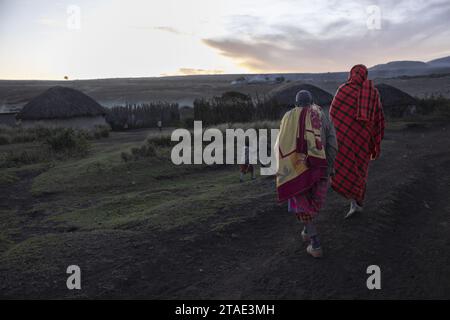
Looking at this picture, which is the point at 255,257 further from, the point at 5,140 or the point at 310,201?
the point at 5,140

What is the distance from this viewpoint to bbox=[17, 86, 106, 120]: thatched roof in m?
25.2

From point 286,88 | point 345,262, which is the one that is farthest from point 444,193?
point 286,88

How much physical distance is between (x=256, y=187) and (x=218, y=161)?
13.0 feet

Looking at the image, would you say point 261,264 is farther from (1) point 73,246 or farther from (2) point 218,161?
(2) point 218,161

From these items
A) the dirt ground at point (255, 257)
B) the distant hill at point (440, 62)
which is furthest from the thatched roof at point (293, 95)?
the distant hill at point (440, 62)

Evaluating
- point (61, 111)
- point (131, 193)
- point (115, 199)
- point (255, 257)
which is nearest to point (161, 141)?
point (131, 193)

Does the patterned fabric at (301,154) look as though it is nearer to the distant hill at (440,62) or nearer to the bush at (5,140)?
the bush at (5,140)

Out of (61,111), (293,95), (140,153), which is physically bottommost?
(140,153)

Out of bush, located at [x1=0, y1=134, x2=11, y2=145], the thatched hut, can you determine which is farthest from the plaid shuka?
the thatched hut

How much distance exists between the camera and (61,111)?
993 inches

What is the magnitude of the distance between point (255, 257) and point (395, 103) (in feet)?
70.3

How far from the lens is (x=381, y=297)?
391 centimetres

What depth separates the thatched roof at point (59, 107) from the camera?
25.2m

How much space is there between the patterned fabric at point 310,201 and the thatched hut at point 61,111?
22.1 meters
